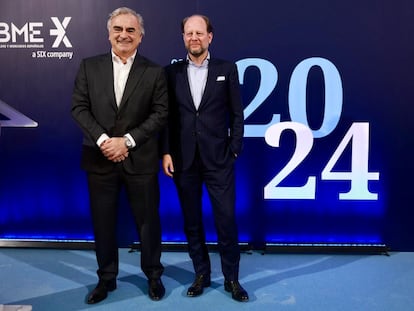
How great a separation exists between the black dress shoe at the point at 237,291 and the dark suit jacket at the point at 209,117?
2.57ft

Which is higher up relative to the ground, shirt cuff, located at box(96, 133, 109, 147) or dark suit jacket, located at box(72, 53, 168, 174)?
dark suit jacket, located at box(72, 53, 168, 174)

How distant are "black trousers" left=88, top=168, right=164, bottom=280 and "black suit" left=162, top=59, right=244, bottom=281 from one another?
218 mm

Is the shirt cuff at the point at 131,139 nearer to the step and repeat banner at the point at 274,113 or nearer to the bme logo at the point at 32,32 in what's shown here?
the step and repeat banner at the point at 274,113

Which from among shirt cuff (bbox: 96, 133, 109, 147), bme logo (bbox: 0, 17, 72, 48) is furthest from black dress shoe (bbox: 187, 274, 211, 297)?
bme logo (bbox: 0, 17, 72, 48)

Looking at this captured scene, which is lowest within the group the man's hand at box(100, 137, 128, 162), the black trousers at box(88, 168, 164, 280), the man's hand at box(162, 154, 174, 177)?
the black trousers at box(88, 168, 164, 280)

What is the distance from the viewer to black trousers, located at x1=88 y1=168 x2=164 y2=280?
284cm

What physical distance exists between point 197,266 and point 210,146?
2.72 ft

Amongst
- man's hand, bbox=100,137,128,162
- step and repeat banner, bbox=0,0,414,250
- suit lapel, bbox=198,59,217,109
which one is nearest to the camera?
man's hand, bbox=100,137,128,162

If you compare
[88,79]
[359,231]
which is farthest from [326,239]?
[88,79]

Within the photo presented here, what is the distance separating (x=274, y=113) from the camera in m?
3.75

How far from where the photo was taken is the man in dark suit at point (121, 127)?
270cm

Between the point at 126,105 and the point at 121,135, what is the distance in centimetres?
18

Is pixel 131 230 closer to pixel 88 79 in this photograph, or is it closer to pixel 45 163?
pixel 45 163

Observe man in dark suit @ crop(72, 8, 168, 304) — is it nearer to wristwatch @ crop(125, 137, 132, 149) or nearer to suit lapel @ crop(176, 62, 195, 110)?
wristwatch @ crop(125, 137, 132, 149)
